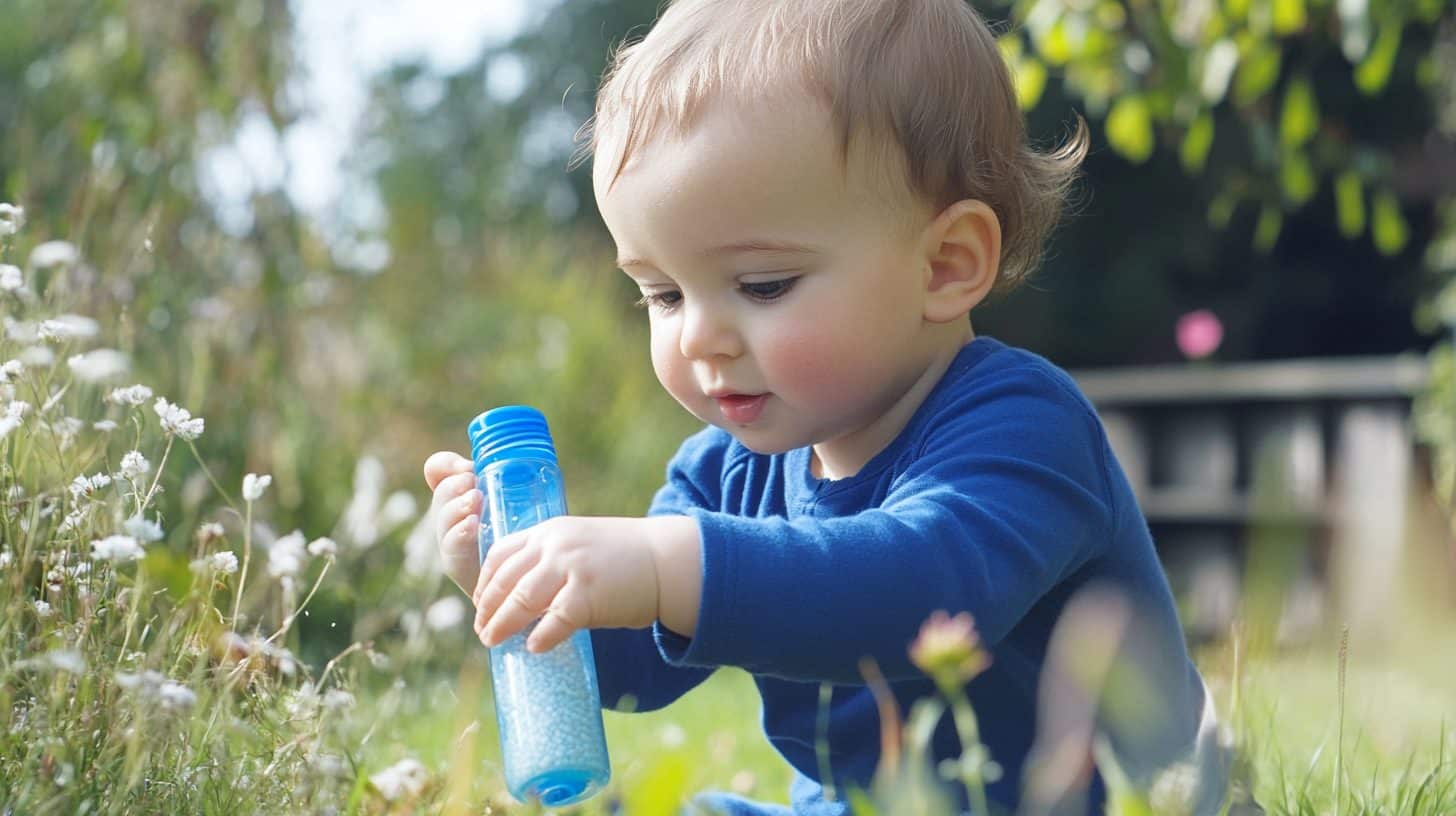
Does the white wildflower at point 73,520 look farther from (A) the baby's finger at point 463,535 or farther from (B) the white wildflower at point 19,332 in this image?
(A) the baby's finger at point 463,535

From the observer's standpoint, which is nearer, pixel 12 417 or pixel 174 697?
pixel 174 697

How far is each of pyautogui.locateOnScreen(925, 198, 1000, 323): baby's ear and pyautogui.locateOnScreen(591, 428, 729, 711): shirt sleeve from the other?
379mm

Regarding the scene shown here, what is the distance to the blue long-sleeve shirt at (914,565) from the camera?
4.17 ft

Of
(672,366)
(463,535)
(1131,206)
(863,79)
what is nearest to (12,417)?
(463,535)

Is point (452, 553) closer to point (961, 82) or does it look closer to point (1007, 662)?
point (1007, 662)

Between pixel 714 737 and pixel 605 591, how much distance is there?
175 centimetres

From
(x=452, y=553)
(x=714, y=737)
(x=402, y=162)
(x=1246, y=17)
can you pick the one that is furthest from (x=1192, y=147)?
(x=402, y=162)

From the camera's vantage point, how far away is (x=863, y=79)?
1549mm

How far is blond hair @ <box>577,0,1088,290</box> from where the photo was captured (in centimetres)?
153

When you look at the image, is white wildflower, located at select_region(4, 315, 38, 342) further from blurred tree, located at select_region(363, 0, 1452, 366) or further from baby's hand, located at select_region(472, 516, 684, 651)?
blurred tree, located at select_region(363, 0, 1452, 366)

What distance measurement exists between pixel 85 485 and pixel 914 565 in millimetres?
806

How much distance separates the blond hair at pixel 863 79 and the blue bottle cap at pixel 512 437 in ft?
0.93

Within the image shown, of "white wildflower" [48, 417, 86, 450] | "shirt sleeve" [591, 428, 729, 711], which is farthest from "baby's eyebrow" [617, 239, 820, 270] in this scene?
"white wildflower" [48, 417, 86, 450]

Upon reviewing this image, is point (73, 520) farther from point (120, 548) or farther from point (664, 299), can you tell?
point (664, 299)
